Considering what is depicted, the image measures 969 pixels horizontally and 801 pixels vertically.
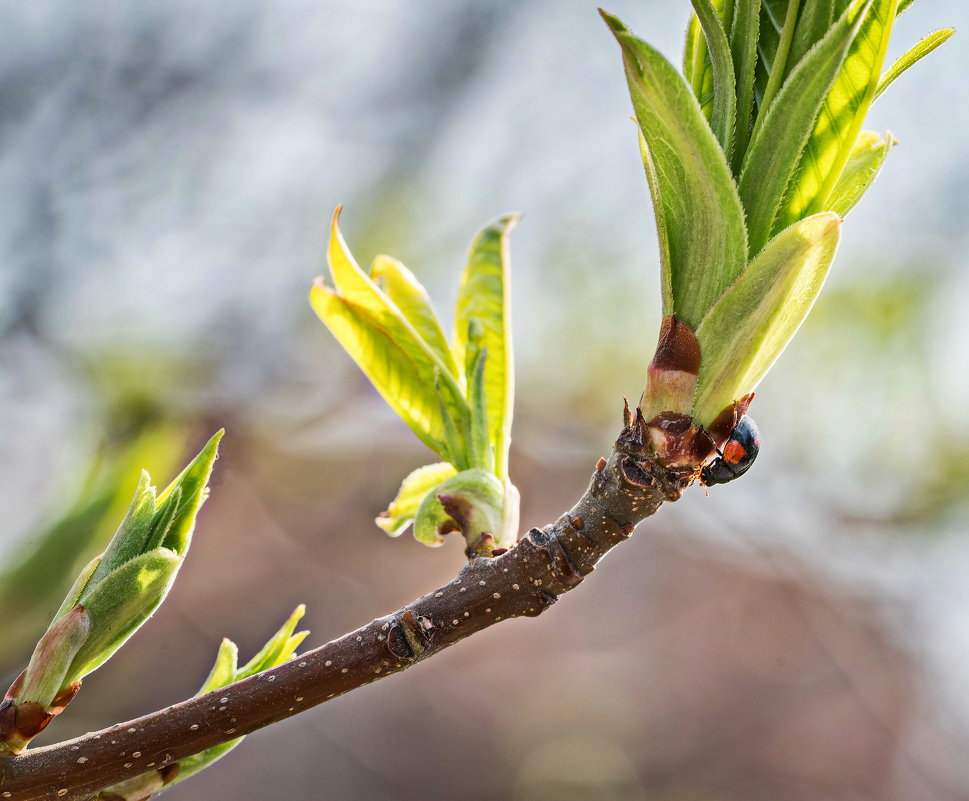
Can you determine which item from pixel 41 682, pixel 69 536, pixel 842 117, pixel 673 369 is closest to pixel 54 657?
pixel 41 682

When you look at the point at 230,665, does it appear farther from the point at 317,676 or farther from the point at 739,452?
the point at 739,452

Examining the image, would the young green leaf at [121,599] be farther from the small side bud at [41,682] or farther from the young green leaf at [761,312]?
the young green leaf at [761,312]

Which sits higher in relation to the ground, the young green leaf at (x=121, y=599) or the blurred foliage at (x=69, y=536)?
the blurred foliage at (x=69, y=536)

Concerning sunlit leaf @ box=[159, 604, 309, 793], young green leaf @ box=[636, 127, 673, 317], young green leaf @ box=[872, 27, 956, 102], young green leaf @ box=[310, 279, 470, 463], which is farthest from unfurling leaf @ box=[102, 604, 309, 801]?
young green leaf @ box=[872, 27, 956, 102]

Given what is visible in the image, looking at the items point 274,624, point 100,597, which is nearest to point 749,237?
point 100,597

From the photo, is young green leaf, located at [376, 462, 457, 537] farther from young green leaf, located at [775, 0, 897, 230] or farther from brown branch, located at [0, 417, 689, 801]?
young green leaf, located at [775, 0, 897, 230]

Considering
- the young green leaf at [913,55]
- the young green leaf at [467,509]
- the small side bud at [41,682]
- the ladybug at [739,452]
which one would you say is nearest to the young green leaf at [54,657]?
the small side bud at [41,682]

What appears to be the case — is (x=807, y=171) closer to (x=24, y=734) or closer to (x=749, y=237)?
(x=749, y=237)
